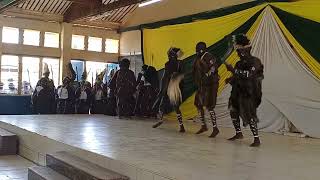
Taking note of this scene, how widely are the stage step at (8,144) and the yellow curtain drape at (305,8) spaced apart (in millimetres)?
5162

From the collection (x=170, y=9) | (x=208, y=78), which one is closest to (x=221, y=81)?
(x=208, y=78)

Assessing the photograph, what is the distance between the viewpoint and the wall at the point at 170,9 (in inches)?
430

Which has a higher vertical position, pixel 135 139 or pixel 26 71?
pixel 26 71

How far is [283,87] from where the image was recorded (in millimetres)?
6891

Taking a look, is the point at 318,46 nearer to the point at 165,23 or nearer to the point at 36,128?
the point at 36,128

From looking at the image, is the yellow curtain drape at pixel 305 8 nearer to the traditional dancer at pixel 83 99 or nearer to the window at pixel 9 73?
the traditional dancer at pixel 83 99

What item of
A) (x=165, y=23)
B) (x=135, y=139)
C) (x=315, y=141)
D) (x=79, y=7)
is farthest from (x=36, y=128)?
(x=79, y=7)

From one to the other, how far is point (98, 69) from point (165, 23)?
5.41 meters

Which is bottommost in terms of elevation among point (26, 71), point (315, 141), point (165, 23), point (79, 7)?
point (315, 141)

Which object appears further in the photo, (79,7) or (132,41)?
(132,41)

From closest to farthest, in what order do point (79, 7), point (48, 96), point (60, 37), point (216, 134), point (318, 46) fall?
1. point (216, 134)
2. point (318, 46)
3. point (48, 96)
4. point (79, 7)
5. point (60, 37)

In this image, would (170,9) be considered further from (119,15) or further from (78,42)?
(78,42)

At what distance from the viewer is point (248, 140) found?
5.54 m

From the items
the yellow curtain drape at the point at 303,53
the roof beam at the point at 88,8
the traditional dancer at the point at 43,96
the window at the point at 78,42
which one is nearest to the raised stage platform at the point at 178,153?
the yellow curtain drape at the point at 303,53
